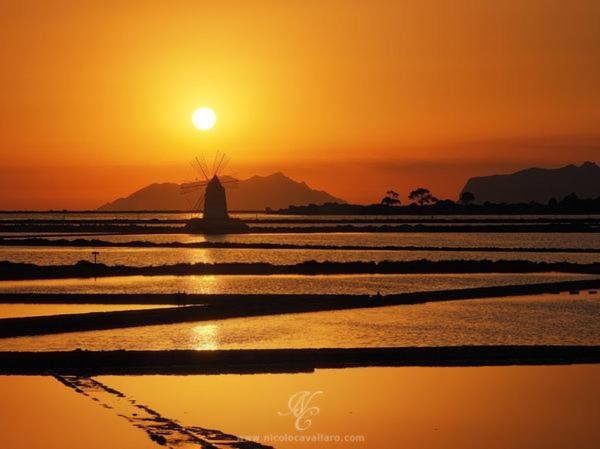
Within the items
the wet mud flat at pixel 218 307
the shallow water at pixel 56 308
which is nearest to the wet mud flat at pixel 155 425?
the wet mud flat at pixel 218 307

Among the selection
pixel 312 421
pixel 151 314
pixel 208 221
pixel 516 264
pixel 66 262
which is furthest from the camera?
pixel 208 221

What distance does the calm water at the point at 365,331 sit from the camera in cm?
1537

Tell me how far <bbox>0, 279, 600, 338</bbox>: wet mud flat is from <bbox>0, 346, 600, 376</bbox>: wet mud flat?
3717 millimetres

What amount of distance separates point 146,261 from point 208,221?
102 ft

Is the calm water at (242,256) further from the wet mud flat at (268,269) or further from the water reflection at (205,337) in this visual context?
the water reflection at (205,337)

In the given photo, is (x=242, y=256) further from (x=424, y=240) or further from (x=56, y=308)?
(x=56, y=308)

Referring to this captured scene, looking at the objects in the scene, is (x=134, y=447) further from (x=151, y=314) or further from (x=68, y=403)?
(x=151, y=314)

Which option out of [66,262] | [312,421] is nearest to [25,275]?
[66,262]

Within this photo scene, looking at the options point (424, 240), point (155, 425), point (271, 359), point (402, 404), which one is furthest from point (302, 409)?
point (424, 240)

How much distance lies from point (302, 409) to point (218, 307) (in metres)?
9.22

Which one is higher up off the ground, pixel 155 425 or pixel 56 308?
pixel 56 308

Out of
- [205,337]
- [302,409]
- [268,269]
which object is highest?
[268,269]

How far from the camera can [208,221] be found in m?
75.1

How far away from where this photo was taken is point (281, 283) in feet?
102
